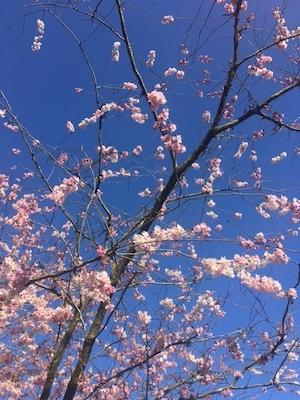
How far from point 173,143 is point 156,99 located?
539 millimetres

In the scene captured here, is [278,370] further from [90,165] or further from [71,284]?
[90,165]

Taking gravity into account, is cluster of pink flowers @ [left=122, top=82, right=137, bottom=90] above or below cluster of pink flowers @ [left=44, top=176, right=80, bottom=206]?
above

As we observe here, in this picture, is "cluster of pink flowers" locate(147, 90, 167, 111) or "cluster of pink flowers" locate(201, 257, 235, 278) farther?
"cluster of pink flowers" locate(147, 90, 167, 111)

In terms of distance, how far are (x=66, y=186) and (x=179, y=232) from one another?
4.97ft

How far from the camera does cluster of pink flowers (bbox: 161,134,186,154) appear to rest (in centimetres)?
567

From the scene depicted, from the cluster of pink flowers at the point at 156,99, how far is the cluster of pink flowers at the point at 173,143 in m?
0.38

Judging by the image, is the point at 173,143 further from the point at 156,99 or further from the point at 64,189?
the point at 64,189

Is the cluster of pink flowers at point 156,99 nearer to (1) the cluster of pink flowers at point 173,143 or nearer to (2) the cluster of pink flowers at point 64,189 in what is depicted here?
(1) the cluster of pink flowers at point 173,143

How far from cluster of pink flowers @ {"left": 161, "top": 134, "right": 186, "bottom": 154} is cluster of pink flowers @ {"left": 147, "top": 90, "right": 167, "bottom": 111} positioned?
376 mm

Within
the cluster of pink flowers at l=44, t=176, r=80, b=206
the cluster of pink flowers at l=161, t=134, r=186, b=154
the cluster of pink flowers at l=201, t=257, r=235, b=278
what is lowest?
the cluster of pink flowers at l=201, t=257, r=235, b=278

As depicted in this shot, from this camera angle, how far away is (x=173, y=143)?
5.67 metres

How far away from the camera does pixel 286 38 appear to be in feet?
18.2

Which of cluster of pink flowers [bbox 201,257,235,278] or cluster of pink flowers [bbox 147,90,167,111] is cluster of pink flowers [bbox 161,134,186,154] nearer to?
cluster of pink flowers [bbox 147,90,167,111]

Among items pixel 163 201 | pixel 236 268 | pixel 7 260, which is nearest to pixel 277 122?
pixel 163 201
